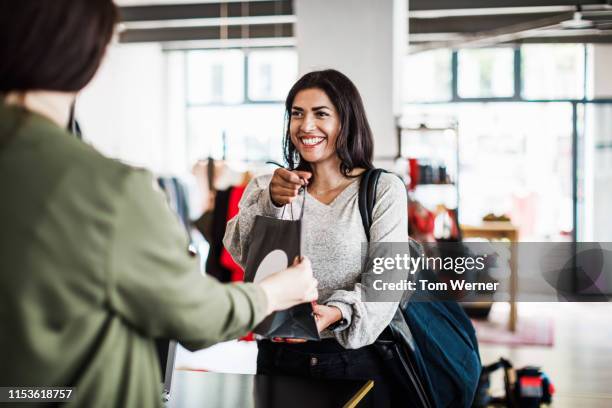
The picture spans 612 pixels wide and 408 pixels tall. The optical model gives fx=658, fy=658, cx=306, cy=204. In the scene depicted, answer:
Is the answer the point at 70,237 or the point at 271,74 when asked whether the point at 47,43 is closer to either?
the point at 70,237

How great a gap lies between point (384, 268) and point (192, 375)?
2.08ft

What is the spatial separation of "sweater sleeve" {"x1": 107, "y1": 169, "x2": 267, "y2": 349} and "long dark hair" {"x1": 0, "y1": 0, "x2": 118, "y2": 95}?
17 centimetres

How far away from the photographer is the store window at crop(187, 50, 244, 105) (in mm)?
10438

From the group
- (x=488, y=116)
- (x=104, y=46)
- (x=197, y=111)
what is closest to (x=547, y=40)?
(x=488, y=116)

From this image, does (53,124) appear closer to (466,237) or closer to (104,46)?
(104,46)

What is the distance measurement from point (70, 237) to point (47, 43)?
0.86ft

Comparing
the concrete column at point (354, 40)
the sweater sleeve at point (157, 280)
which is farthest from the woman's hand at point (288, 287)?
the concrete column at point (354, 40)

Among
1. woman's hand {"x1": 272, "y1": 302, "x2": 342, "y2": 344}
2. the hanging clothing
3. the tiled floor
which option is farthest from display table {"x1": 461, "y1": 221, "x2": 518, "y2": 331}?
woman's hand {"x1": 272, "y1": 302, "x2": 342, "y2": 344}

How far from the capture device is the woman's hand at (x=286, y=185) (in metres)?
1.83

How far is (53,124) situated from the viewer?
0.91m

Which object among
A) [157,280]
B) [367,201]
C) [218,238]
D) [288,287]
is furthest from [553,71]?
[157,280]

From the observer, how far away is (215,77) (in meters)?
10.5

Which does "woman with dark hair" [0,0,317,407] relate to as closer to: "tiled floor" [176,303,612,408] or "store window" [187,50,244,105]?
"tiled floor" [176,303,612,408]

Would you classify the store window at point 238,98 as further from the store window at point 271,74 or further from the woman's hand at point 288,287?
the woman's hand at point 288,287
